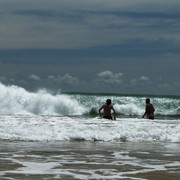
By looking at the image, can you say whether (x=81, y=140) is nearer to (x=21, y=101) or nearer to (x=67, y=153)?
(x=67, y=153)

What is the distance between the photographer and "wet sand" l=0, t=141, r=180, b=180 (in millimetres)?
8570

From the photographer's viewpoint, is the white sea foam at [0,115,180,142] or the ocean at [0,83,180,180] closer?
the ocean at [0,83,180,180]

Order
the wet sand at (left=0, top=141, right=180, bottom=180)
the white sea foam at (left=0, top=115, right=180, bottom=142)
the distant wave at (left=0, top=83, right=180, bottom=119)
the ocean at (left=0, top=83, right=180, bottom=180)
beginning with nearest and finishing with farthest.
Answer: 1. the wet sand at (left=0, top=141, right=180, bottom=180)
2. the ocean at (left=0, top=83, right=180, bottom=180)
3. the white sea foam at (left=0, top=115, right=180, bottom=142)
4. the distant wave at (left=0, top=83, right=180, bottom=119)

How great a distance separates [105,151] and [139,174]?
11.6 ft

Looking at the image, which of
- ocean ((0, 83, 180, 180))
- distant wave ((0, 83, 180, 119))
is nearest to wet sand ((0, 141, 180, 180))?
ocean ((0, 83, 180, 180))

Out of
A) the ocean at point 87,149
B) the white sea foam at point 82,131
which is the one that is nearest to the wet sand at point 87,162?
the ocean at point 87,149

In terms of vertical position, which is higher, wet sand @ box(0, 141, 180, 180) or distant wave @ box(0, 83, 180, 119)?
distant wave @ box(0, 83, 180, 119)

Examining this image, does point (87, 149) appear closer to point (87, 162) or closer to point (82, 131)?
point (87, 162)

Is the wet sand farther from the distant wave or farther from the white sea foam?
the distant wave

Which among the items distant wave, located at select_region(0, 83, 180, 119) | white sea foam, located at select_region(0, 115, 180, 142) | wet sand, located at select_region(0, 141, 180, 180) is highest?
distant wave, located at select_region(0, 83, 180, 119)

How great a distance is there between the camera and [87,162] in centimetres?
1007

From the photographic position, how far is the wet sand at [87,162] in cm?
857

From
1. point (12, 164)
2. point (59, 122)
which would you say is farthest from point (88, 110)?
point (12, 164)

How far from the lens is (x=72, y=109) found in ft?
140
